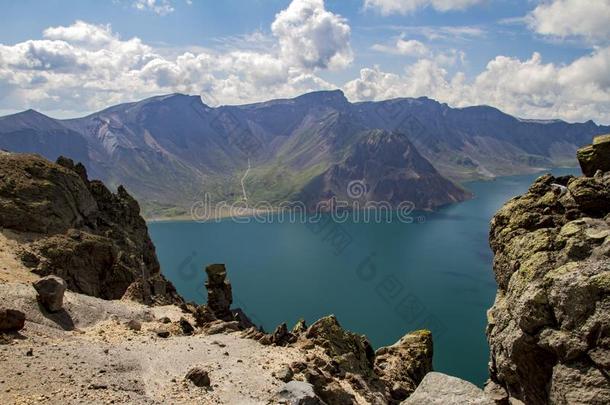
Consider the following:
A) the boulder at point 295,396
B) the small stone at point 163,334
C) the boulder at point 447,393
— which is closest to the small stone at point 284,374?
the boulder at point 295,396

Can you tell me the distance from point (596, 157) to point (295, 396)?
21054 millimetres

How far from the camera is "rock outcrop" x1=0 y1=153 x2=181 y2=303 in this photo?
48062mm

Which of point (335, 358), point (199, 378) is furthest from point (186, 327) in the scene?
point (199, 378)

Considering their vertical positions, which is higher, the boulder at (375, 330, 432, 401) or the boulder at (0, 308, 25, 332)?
the boulder at (0, 308, 25, 332)

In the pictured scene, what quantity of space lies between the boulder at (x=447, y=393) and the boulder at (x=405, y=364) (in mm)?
15301

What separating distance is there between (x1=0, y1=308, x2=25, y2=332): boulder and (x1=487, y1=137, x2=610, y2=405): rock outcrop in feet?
85.6

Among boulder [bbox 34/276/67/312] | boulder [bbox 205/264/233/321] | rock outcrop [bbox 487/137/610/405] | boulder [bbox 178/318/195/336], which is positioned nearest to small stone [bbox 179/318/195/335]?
boulder [bbox 178/318/195/336]

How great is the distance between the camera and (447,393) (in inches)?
894

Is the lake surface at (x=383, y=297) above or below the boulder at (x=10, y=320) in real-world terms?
below

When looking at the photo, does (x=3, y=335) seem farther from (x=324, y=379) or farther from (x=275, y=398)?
(x=324, y=379)

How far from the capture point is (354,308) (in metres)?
142

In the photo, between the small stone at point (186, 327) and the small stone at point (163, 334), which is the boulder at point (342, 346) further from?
the small stone at point (163, 334)

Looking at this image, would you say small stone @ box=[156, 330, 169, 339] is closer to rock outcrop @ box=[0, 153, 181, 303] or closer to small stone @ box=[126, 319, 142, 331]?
small stone @ box=[126, 319, 142, 331]

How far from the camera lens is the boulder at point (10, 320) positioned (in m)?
27.2
